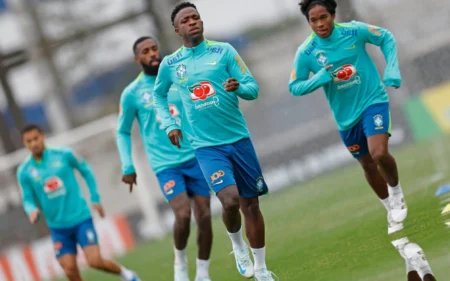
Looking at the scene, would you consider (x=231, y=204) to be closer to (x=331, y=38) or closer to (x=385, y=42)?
(x=331, y=38)

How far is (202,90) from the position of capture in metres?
9.09

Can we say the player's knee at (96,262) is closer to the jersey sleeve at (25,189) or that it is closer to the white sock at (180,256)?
the jersey sleeve at (25,189)

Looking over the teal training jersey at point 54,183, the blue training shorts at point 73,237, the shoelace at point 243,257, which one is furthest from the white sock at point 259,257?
the teal training jersey at point 54,183

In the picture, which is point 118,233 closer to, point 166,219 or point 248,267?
point 166,219

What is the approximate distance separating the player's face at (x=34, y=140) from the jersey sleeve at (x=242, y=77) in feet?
12.4

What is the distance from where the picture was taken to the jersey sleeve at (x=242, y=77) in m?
8.73

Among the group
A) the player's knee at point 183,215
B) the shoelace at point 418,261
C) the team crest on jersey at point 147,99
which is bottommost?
the shoelace at point 418,261

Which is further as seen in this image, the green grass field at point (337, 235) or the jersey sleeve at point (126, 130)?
the jersey sleeve at point (126, 130)

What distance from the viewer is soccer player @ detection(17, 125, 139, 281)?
1204 centimetres

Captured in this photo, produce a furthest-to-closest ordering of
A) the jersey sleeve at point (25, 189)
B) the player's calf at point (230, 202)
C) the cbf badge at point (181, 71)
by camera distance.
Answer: the jersey sleeve at point (25, 189) → the cbf badge at point (181, 71) → the player's calf at point (230, 202)

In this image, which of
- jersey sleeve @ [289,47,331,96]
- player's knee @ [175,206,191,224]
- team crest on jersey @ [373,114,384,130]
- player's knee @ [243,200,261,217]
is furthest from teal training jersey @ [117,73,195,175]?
team crest on jersey @ [373,114,384,130]

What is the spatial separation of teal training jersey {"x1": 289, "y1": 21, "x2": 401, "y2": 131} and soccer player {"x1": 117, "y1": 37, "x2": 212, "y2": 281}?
4.29ft

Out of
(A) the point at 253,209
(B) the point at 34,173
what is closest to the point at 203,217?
(A) the point at 253,209

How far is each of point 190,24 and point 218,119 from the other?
84cm
